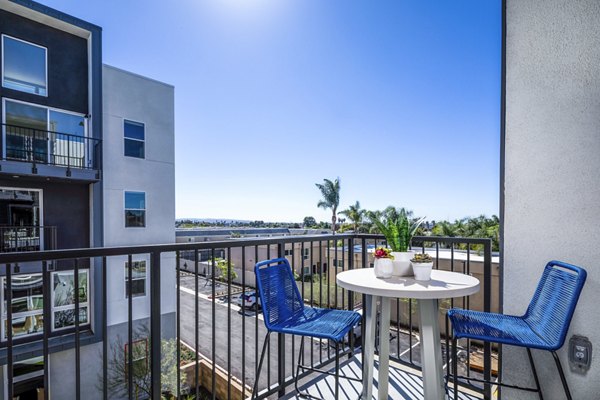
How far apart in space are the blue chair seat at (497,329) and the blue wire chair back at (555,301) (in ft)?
0.11

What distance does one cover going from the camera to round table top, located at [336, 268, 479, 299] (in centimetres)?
145

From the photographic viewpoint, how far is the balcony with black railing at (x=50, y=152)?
21.0ft

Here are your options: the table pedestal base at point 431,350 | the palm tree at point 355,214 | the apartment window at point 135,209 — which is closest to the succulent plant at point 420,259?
the table pedestal base at point 431,350

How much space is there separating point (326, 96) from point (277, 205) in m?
22.9

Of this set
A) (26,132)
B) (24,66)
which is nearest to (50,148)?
(26,132)

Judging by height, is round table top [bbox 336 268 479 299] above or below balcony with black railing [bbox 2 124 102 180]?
below

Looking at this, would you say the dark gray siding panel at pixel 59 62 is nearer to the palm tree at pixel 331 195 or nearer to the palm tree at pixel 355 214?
the palm tree at pixel 331 195

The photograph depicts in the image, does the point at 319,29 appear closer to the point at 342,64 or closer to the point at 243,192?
the point at 342,64

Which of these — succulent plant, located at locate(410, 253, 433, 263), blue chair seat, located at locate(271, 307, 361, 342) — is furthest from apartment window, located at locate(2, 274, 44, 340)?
succulent plant, located at locate(410, 253, 433, 263)

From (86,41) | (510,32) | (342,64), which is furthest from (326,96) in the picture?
(510,32)

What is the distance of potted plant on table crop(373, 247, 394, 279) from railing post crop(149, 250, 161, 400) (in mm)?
1221

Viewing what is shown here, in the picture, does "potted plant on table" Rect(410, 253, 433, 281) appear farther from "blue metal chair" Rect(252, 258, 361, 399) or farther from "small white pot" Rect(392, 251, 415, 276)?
"blue metal chair" Rect(252, 258, 361, 399)

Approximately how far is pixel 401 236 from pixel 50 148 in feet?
26.8

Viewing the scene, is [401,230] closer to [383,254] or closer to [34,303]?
[383,254]
